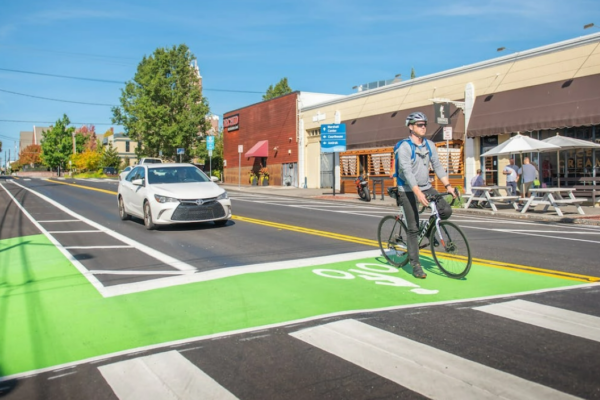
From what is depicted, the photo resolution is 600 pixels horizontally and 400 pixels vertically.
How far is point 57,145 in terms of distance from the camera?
10100 cm

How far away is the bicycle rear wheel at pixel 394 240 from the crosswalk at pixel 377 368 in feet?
8.65

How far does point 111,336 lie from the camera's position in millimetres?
4609

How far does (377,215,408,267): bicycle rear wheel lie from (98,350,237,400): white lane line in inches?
156

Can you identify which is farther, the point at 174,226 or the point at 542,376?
the point at 174,226

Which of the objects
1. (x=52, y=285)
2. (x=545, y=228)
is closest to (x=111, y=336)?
(x=52, y=285)

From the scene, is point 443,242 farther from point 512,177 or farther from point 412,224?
point 512,177

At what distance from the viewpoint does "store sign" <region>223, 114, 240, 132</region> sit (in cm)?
5091

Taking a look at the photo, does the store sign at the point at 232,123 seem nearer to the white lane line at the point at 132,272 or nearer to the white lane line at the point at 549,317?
the white lane line at the point at 132,272

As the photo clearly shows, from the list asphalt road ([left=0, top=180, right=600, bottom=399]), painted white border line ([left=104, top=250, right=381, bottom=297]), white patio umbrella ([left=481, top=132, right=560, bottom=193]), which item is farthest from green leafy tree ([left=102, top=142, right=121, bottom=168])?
painted white border line ([left=104, top=250, right=381, bottom=297])

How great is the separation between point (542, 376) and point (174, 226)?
10.6m

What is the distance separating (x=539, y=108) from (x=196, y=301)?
19203 millimetres

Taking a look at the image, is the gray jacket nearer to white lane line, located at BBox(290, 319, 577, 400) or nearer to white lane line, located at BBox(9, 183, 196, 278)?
white lane line, located at BBox(290, 319, 577, 400)

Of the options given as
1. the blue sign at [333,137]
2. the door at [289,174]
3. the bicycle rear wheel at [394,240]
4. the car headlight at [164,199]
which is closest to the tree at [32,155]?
the door at [289,174]

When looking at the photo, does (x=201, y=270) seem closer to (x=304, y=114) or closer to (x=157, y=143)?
(x=304, y=114)
